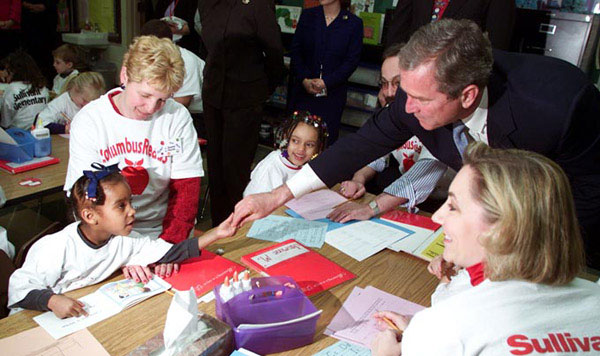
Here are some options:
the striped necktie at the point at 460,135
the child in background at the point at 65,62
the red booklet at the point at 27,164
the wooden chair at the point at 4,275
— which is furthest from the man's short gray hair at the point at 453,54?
the child in background at the point at 65,62

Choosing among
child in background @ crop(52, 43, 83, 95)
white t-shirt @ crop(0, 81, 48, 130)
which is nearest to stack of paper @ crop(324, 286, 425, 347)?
white t-shirt @ crop(0, 81, 48, 130)

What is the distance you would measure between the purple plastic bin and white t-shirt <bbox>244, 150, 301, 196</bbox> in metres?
1.28

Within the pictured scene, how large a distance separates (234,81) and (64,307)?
7.51ft

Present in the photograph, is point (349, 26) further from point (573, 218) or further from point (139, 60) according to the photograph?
point (573, 218)

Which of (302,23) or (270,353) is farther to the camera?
(302,23)

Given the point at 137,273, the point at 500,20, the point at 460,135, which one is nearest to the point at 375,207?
the point at 460,135

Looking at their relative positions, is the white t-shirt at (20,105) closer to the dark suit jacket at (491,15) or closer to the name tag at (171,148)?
the name tag at (171,148)

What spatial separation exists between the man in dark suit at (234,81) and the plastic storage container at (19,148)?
3.93 feet

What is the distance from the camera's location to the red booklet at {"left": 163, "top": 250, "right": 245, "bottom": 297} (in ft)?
4.91

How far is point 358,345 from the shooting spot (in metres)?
1.31

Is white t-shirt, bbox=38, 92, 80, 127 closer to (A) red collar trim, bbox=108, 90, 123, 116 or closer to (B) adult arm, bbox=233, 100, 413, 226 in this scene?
(A) red collar trim, bbox=108, 90, 123, 116

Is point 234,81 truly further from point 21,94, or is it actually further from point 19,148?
point 21,94

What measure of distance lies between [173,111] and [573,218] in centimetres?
163

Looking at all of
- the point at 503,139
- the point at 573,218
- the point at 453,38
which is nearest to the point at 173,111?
the point at 453,38
